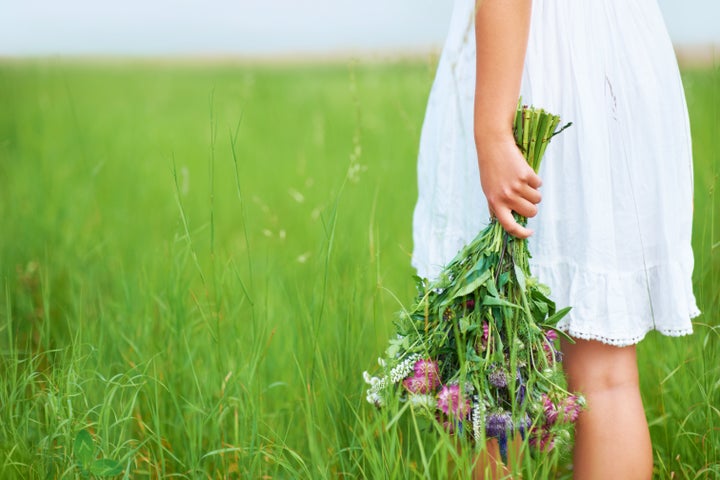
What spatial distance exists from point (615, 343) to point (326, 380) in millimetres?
509

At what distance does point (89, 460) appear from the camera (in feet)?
4.13

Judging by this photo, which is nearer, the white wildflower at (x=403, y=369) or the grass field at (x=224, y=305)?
the white wildflower at (x=403, y=369)

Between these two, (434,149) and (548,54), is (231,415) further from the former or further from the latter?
(548,54)

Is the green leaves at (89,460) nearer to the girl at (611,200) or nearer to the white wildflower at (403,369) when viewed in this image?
the white wildflower at (403,369)

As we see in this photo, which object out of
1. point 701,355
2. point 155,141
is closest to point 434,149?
point 701,355

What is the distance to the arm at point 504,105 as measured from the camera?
115 centimetres

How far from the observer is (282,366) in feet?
5.98

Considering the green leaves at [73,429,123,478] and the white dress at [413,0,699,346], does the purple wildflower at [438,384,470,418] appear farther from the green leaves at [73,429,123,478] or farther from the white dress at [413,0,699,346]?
the green leaves at [73,429,123,478]

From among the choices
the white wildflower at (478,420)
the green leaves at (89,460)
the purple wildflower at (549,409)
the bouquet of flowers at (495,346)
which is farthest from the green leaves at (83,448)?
the purple wildflower at (549,409)

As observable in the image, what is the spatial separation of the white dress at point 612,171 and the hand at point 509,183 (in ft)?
0.46

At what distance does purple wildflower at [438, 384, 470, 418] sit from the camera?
113 centimetres

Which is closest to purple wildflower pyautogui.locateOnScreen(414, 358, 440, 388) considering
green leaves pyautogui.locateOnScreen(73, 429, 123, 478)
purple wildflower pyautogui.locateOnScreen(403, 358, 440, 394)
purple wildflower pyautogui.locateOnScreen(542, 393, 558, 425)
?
purple wildflower pyautogui.locateOnScreen(403, 358, 440, 394)

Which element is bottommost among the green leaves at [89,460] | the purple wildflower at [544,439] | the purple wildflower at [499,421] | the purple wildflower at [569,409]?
the green leaves at [89,460]

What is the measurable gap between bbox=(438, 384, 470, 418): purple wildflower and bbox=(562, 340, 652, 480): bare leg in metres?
0.26
